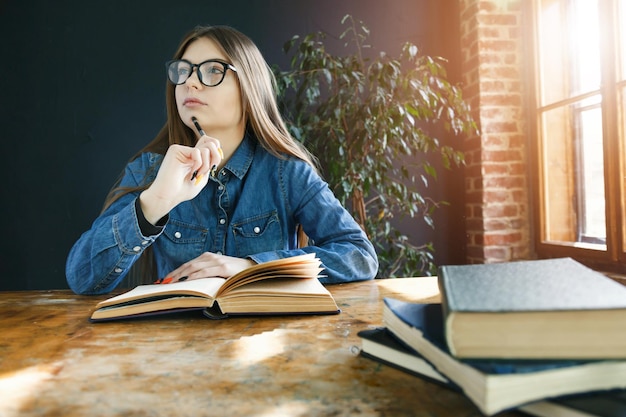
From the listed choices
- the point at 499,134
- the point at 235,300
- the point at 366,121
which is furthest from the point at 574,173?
the point at 235,300

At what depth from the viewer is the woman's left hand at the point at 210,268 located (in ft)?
3.38

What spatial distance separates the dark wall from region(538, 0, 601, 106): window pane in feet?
6.15

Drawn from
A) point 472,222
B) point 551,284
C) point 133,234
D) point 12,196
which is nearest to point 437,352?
point 551,284

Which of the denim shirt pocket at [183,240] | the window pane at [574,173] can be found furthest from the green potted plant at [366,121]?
the denim shirt pocket at [183,240]

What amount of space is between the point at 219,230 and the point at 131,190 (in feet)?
0.86

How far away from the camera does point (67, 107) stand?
279 centimetres

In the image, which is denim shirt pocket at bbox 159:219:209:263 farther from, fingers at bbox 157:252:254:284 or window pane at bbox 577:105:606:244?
window pane at bbox 577:105:606:244

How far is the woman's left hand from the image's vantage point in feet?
3.38

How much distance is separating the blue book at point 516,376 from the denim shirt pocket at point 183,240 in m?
1.07

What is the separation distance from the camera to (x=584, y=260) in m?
2.43

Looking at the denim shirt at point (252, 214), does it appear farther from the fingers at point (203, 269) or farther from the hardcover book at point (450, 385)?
the hardcover book at point (450, 385)

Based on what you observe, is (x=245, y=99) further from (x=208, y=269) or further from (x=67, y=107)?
(x=67, y=107)

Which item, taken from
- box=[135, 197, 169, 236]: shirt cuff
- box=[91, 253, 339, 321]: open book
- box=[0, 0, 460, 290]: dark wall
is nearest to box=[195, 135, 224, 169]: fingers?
box=[135, 197, 169, 236]: shirt cuff

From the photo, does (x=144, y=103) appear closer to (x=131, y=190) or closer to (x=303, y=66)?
(x=303, y=66)
